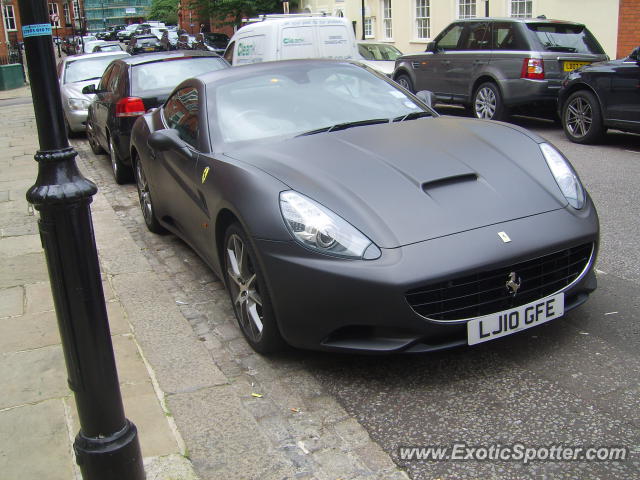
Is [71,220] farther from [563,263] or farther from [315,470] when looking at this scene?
[563,263]

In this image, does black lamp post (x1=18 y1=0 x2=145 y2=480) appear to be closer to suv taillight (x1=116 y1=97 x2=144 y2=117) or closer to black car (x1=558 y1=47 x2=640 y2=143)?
suv taillight (x1=116 y1=97 x2=144 y2=117)

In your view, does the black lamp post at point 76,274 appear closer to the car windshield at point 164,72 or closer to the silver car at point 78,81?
the car windshield at point 164,72

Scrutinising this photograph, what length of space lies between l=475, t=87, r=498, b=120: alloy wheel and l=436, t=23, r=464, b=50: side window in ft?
4.14

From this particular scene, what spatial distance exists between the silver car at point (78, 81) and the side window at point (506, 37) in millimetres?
6293

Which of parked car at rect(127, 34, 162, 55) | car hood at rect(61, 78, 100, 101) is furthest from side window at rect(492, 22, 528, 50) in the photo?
parked car at rect(127, 34, 162, 55)

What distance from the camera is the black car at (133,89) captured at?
8445mm

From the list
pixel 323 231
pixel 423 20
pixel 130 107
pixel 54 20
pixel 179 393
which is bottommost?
pixel 179 393

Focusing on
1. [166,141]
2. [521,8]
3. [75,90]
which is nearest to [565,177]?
[166,141]

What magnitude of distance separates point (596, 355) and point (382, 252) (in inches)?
48.3

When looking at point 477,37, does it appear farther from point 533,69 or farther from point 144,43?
point 144,43

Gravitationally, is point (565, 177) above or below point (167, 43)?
below

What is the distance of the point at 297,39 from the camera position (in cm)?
1300

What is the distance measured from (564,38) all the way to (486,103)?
61.6 inches

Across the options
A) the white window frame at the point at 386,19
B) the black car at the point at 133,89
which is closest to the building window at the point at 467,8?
the white window frame at the point at 386,19
